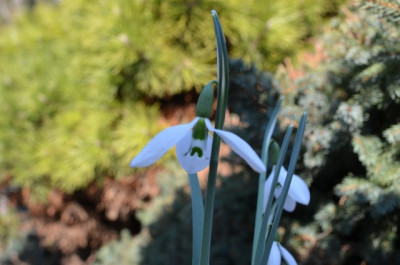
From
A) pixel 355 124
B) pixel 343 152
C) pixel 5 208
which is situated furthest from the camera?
pixel 5 208

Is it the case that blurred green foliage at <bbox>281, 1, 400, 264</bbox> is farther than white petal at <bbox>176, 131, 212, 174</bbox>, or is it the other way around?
blurred green foliage at <bbox>281, 1, 400, 264</bbox>

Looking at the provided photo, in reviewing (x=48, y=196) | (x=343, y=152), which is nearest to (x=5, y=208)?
(x=48, y=196)

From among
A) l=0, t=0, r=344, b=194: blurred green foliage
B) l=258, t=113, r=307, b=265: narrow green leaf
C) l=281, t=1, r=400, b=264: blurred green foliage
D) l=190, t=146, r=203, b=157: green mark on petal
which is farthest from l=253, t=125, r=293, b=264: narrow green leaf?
l=0, t=0, r=344, b=194: blurred green foliage

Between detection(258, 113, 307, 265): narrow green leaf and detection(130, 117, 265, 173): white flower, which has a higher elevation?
detection(130, 117, 265, 173): white flower

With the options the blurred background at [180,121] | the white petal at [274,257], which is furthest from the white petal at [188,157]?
the blurred background at [180,121]

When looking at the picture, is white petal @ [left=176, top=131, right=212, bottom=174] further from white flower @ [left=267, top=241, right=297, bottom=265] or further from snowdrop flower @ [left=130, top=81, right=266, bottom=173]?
white flower @ [left=267, top=241, right=297, bottom=265]

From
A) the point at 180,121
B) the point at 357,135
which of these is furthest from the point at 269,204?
the point at 180,121

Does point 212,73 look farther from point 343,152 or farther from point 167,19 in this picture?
point 343,152

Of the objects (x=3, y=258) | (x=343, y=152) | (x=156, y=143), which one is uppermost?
(x=156, y=143)

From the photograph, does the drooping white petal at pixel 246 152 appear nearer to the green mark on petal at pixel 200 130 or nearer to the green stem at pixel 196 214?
the green mark on petal at pixel 200 130
